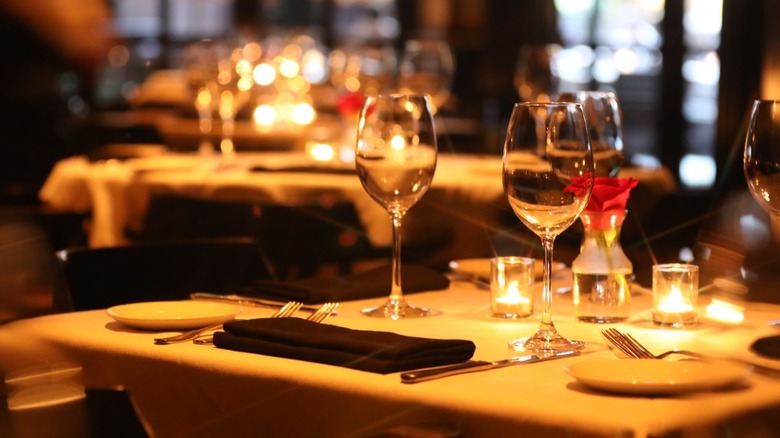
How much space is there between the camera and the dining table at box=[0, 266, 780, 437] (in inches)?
42.1

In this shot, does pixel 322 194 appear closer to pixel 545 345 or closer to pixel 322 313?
pixel 322 313

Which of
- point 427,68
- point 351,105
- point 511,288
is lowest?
point 511,288

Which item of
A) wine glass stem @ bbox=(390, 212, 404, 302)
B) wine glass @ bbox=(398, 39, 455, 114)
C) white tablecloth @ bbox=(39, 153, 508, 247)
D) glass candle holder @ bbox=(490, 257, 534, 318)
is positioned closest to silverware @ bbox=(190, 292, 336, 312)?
wine glass stem @ bbox=(390, 212, 404, 302)

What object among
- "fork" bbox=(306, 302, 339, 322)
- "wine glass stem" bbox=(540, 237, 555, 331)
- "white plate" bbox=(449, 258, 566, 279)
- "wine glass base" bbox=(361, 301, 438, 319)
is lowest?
"white plate" bbox=(449, 258, 566, 279)

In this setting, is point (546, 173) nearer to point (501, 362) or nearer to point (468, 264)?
point (501, 362)

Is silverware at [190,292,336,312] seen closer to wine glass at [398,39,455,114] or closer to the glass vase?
the glass vase

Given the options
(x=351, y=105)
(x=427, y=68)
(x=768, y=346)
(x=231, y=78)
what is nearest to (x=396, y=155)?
(x=768, y=346)

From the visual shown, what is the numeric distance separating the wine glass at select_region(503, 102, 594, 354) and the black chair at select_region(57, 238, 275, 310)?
3.35ft

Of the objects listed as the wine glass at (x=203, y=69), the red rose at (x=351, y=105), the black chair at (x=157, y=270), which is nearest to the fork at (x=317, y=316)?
the black chair at (x=157, y=270)

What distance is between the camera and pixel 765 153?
1427 mm

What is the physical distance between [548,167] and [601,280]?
277 mm

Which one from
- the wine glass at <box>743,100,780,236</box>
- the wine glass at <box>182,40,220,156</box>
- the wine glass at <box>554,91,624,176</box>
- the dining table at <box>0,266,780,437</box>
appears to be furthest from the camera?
the wine glass at <box>182,40,220,156</box>

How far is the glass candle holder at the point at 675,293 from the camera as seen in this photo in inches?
58.4

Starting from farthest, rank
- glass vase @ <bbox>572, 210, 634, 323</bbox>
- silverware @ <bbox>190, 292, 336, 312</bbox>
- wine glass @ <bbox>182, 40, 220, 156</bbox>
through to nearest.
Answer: wine glass @ <bbox>182, 40, 220, 156</bbox> < silverware @ <bbox>190, 292, 336, 312</bbox> < glass vase @ <bbox>572, 210, 634, 323</bbox>
